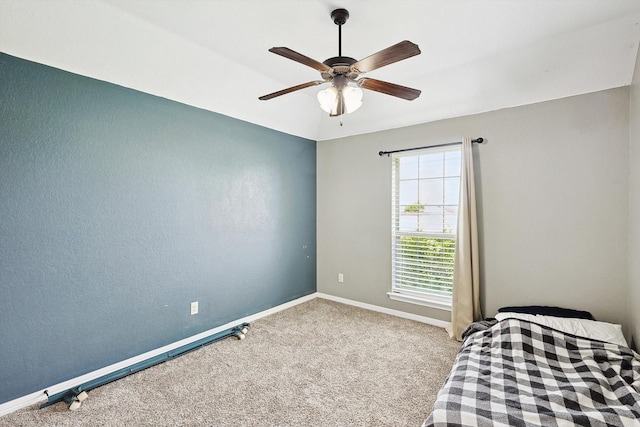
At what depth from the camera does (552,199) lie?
2.79 meters

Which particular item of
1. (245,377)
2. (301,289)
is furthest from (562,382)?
(301,289)

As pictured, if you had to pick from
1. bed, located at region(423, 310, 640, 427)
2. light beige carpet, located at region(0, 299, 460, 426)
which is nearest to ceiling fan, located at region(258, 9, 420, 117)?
bed, located at region(423, 310, 640, 427)

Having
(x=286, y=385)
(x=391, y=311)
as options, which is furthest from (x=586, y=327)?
(x=286, y=385)

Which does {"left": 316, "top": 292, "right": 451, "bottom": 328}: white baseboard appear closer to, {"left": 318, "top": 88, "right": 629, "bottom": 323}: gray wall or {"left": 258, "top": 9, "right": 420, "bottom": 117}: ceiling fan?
{"left": 318, "top": 88, "right": 629, "bottom": 323}: gray wall

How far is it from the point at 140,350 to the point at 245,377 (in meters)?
1.00

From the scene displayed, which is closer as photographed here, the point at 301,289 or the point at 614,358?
the point at 614,358

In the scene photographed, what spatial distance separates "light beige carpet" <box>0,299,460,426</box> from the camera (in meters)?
1.95

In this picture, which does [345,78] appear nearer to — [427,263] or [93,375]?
[427,263]

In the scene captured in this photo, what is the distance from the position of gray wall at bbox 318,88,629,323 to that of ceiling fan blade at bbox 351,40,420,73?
1.85 m

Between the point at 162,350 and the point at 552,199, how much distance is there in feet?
12.5

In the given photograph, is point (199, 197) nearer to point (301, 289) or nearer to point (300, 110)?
point (300, 110)

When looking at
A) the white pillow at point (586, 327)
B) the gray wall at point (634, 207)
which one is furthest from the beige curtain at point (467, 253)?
the gray wall at point (634, 207)

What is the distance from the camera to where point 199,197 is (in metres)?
3.08

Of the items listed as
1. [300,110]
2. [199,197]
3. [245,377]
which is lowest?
[245,377]
